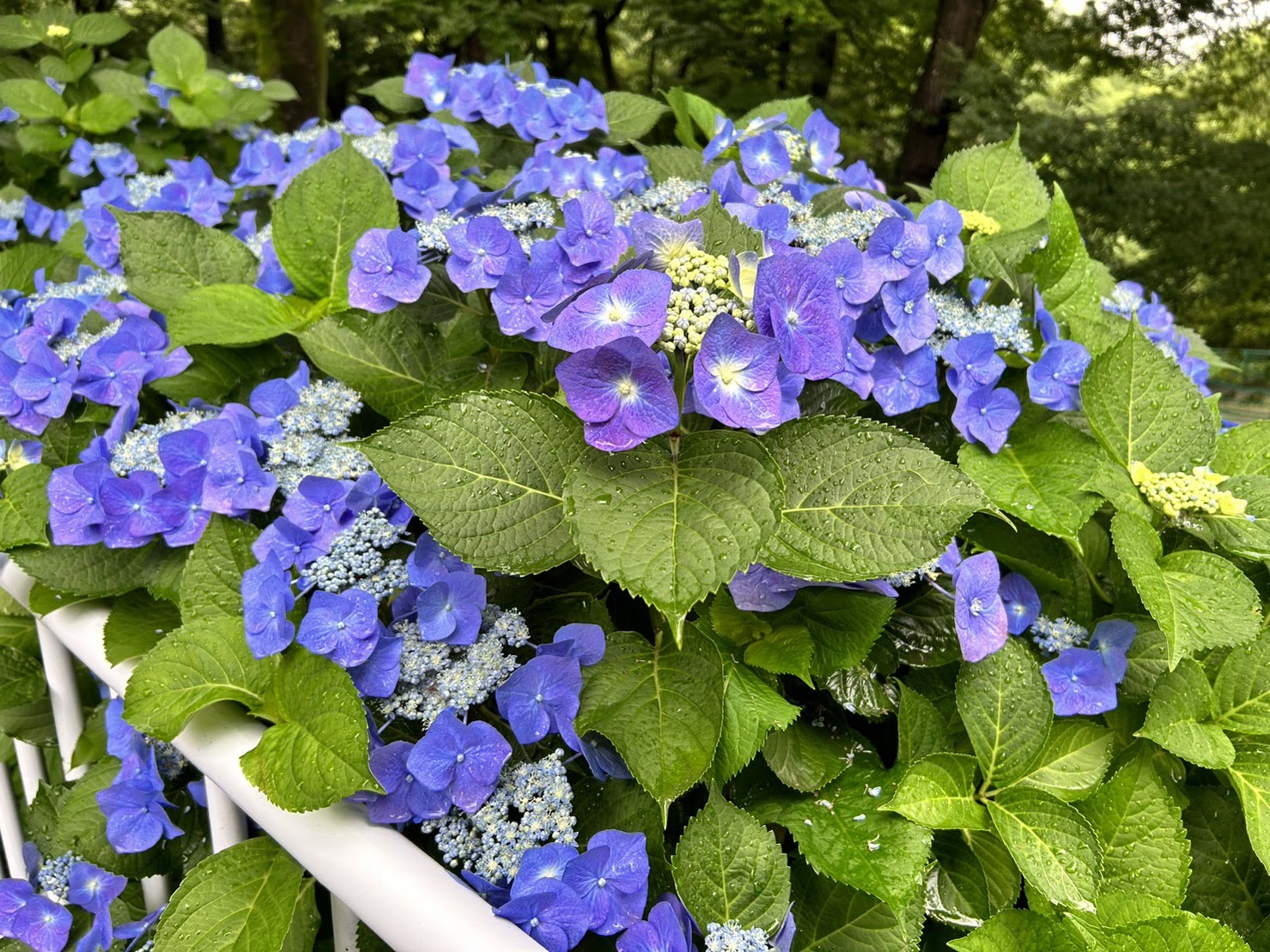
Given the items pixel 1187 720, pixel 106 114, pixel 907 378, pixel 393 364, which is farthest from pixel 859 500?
pixel 106 114

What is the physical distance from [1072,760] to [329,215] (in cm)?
90

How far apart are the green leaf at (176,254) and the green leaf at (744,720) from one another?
77cm

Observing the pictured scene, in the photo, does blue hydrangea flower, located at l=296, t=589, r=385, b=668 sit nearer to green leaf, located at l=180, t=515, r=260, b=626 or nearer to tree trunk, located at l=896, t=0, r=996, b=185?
green leaf, located at l=180, t=515, r=260, b=626

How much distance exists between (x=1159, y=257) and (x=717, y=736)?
334 inches

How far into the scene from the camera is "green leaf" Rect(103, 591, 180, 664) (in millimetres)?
845

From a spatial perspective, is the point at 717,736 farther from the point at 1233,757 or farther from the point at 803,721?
the point at 1233,757

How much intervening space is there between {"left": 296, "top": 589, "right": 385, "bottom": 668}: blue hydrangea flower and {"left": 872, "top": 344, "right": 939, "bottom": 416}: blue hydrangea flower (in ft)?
1.57

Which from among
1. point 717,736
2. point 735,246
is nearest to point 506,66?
point 735,246

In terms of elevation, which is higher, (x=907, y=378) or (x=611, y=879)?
(x=907, y=378)

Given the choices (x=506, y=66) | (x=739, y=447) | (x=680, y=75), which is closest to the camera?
(x=739, y=447)

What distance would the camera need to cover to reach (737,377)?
61 centimetres

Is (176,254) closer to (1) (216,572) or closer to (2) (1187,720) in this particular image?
(1) (216,572)

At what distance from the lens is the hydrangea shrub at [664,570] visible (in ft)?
2.09

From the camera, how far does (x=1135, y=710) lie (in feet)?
2.72
